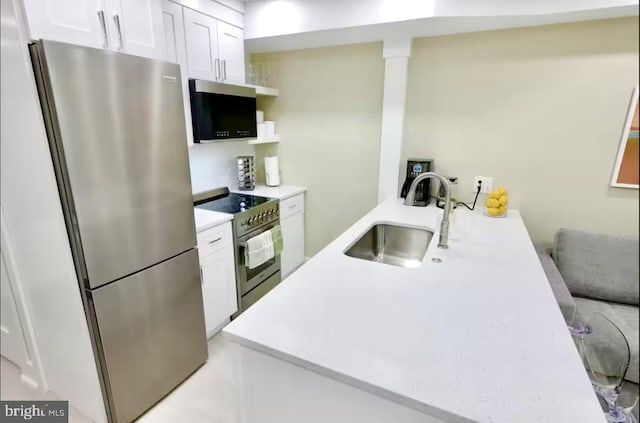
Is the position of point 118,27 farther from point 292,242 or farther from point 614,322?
point 614,322

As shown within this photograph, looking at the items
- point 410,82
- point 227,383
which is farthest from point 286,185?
point 227,383

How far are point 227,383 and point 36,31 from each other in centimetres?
188

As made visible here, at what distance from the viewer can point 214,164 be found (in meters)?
2.72

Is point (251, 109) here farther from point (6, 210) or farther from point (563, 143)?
point (563, 143)

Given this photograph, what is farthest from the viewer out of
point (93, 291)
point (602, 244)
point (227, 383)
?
point (602, 244)

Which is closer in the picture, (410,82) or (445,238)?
(445,238)

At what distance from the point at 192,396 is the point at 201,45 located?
2.12 m

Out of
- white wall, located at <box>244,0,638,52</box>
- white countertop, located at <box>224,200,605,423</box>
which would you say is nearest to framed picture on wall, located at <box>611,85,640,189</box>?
white wall, located at <box>244,0,638,52</box>

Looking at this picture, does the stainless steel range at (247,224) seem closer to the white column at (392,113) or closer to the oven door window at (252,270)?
the oven door window at (252,270)

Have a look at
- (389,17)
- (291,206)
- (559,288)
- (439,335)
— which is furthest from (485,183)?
(439,335)

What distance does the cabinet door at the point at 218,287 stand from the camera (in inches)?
79.9

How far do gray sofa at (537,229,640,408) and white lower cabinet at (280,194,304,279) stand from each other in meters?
1.89

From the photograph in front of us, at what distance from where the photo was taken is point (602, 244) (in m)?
2.01

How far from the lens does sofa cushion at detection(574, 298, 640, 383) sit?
1.56 meters
